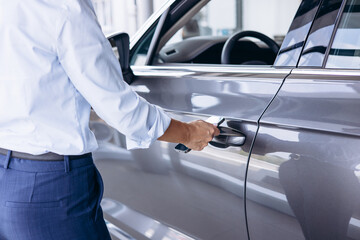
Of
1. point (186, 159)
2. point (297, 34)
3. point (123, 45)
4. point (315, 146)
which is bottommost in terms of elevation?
point (186, 159)

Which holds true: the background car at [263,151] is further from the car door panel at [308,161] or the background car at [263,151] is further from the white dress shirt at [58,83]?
the white dress shirt at [58,83]

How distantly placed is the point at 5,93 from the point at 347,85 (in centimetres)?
93

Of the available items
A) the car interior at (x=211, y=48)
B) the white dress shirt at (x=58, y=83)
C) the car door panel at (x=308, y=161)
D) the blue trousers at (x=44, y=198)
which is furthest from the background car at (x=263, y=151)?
the blue trousers at (x=44, y=198)

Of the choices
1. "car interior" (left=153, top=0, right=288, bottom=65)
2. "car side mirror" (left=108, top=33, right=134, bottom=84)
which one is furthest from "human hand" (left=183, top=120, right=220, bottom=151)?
"car interior" (left=153, top=0, right=288, bottom=65)

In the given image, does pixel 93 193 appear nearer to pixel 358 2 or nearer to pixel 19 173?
pixel 19 173

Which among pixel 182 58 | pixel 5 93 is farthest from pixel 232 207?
pixel 182 58

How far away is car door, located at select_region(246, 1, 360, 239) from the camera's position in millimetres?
1252

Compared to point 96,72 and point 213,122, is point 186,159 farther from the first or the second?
point 96,72

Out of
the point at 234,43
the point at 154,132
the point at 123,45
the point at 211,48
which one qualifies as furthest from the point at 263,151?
the point at 211,48

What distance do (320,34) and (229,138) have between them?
44cm

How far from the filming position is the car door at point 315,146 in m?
1.25

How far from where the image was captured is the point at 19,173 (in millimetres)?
1348

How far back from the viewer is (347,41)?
4.78ft

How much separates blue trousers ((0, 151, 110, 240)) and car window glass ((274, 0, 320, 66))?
0.74 meters
